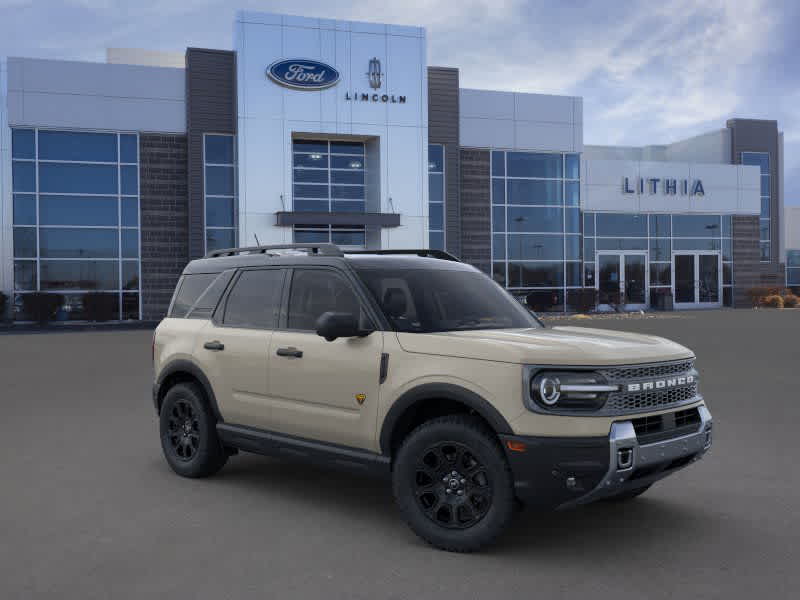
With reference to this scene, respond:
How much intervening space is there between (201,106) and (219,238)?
5155 millimetres

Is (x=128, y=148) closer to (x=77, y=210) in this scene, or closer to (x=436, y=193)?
(x=77, y=210)

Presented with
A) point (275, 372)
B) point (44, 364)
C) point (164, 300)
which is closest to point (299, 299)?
point (275, 372)

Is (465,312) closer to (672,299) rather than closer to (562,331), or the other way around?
(562,331)

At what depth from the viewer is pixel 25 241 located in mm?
31000

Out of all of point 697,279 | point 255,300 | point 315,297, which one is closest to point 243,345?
point 255,300

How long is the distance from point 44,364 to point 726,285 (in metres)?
38.8

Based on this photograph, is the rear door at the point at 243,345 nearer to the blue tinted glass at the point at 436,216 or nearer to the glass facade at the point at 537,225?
the blue tinted glass at the point at 436,216

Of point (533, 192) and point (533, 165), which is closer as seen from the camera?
point (533, 165)

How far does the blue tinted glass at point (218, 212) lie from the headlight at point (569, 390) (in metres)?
29.2

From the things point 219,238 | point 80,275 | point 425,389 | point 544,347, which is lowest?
point 425,389

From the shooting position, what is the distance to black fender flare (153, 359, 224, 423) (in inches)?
261

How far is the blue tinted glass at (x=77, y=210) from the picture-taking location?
31266 millimetres

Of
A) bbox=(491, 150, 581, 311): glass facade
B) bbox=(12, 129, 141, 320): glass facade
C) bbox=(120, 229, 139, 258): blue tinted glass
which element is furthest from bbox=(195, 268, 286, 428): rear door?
bbox=(491, 150, 581, 311): glass facade

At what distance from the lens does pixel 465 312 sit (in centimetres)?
601
